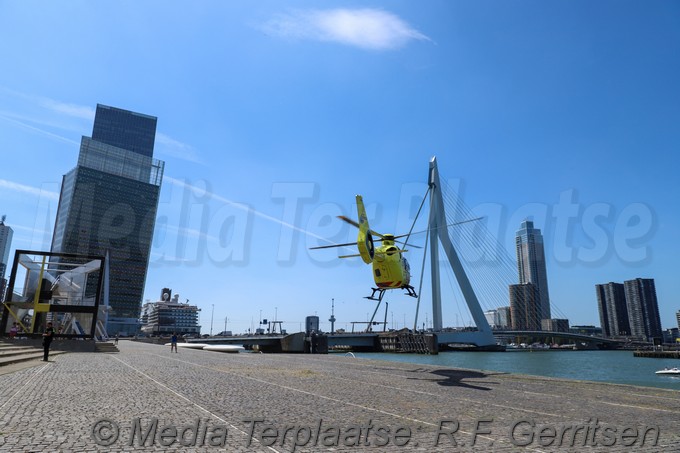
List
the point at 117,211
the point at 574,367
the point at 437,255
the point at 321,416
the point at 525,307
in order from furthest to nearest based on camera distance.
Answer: the point at 525,307 → the point at 117,211 → the point at 437,255 → the point at 574,367 → the point at 321,416

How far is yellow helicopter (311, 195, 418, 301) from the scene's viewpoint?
77.3 feet

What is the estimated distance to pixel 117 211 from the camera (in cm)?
12912

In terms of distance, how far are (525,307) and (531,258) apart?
64.8 meters

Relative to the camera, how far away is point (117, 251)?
16188 centimetres

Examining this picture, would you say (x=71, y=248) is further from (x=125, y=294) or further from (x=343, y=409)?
(x=343, y=409)

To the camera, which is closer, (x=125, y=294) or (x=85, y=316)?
(x=85, y=316)

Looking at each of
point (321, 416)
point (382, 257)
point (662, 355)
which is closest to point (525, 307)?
point (662, 355)

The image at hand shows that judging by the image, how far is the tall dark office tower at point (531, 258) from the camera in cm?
6774

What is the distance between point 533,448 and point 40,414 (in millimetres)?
10030

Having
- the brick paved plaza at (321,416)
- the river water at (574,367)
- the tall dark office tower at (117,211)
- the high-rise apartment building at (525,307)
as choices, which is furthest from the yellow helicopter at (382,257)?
the tall dark office tower at (117,211)

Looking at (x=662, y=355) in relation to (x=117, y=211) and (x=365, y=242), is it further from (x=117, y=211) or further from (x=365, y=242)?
(x=117, y=211)

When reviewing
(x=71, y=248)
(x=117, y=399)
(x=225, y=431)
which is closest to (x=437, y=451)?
(x=225, y=431)

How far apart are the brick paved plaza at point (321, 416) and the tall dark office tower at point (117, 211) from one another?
436 ft

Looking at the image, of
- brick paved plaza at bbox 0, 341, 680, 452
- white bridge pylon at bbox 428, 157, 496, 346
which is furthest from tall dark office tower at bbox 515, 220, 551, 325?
brick paved plaza at bbox 0, 341, 680, 452
